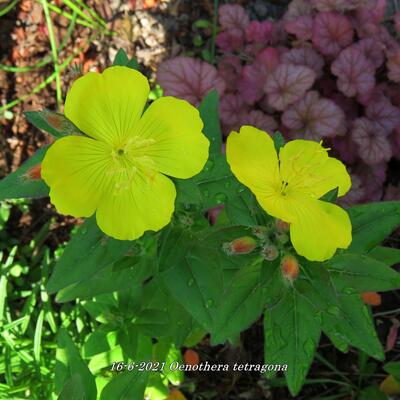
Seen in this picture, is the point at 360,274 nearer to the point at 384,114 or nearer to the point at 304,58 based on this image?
the point at 384,114

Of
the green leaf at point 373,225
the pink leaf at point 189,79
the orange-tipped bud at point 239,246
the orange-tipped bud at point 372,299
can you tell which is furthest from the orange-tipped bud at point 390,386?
the pink leaf at point 189,79

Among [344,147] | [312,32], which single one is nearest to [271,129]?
[344,147]

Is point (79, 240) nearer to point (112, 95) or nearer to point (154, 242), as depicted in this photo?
point (154, 242)

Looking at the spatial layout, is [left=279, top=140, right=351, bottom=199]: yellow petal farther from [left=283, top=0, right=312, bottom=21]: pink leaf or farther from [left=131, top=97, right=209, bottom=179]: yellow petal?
[left=283, top=0, right=312, bottom=21]: pink leaf

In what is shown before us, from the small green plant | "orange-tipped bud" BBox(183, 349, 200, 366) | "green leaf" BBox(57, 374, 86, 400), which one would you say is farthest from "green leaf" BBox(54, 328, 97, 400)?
"orange-tipped bud" BBox(183, 349, 200, 366)

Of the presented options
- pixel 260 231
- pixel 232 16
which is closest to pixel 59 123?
pixel 260 231

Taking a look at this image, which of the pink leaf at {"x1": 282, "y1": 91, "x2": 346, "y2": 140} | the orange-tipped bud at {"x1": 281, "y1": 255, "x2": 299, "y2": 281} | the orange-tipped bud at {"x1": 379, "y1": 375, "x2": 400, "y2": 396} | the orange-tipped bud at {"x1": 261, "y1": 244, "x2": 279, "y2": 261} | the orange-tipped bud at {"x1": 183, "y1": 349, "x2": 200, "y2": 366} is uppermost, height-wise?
the orange-tipped bud at {"x1": 261, "y1": 244, "x2": 279, "y2": 261}
